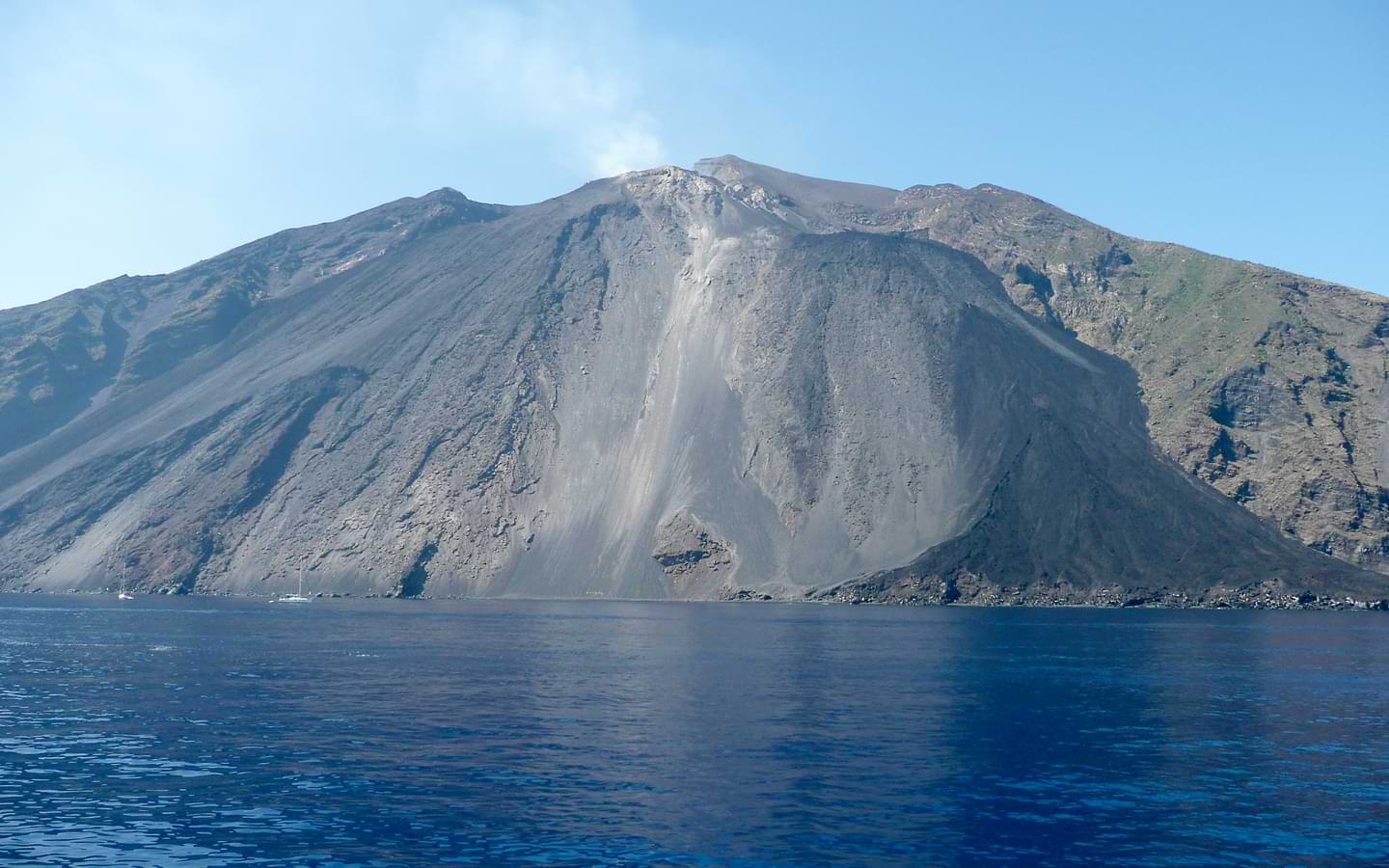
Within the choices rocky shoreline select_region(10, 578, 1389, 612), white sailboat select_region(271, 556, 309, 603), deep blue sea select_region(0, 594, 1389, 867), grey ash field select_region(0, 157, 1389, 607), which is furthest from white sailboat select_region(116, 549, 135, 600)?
rocky shoreline select_region(10, 578, 1389, 612)

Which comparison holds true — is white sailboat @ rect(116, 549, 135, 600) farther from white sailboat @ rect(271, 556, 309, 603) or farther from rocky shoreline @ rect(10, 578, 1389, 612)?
rocky shoreline @ rect(10, 578, 1389, 612)

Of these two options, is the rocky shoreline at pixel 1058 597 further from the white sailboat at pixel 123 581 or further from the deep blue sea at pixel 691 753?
the white sailboat at pixel 123 581

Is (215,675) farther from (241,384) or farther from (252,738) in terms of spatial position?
(241,384)

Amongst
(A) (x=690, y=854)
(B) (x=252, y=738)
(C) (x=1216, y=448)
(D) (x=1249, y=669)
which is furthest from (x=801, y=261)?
(A) (x=690, y=854)

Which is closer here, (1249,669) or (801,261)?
(1249,669)

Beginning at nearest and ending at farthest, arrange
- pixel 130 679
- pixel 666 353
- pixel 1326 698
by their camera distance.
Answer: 1. pixel 1326 698
2. pixel 130 679
3. pixel 666 353

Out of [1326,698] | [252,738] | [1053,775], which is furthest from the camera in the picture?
[1326,698]
